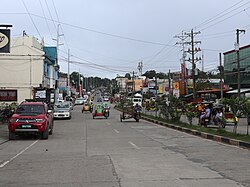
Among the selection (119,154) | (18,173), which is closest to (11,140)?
(119,154)

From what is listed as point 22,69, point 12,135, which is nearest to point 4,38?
point 12,135

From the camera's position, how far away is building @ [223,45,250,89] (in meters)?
61.8

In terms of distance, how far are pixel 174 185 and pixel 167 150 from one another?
654cm

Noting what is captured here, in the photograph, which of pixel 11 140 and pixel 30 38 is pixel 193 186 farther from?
pixel 30 38

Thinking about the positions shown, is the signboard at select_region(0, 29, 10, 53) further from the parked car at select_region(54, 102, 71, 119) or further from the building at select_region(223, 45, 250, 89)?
the building at select_region(223, 45, 250, 89)

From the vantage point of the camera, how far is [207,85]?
307 feet

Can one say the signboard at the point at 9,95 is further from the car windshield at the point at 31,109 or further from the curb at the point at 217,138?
the car windshield at the point at 31,109

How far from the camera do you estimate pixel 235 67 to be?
65.9m

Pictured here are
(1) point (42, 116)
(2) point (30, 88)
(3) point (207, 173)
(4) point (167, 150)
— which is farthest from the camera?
(2) point (30, 88)

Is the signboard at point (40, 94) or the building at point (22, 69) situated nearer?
the signboard at point (40, 94)

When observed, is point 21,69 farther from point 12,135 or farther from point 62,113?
point 12,135

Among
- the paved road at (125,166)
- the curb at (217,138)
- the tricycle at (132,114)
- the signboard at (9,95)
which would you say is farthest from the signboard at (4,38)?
the signboard at (9,95)

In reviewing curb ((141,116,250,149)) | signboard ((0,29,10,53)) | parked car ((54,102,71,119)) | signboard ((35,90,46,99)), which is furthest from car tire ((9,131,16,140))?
signboard ((35,90,46,99))

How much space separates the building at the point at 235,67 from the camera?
61844 mm
